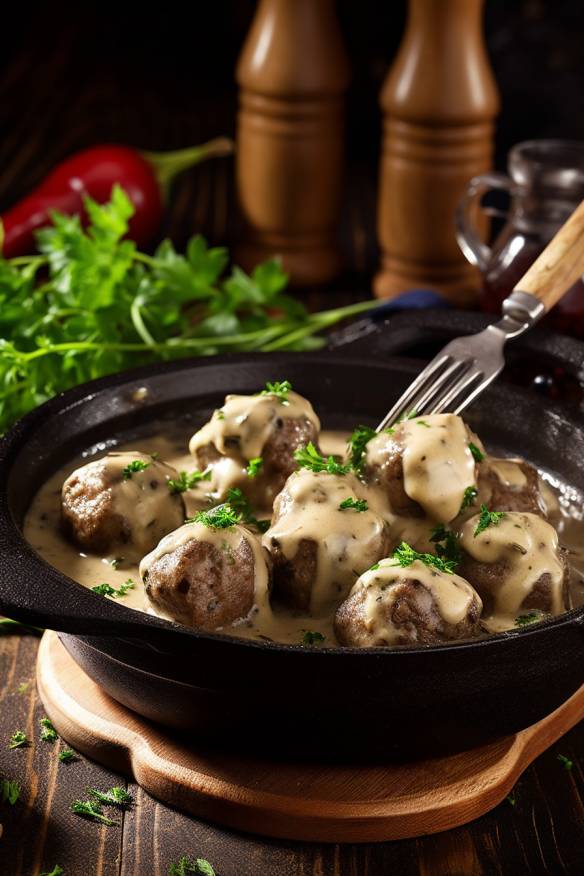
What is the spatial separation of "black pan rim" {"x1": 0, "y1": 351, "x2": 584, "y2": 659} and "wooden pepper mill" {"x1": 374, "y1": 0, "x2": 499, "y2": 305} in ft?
5.08

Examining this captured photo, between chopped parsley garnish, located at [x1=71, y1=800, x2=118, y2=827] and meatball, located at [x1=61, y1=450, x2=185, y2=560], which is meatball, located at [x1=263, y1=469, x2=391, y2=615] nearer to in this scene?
meatball, located at [x1=61, y1=450, x2=185, y2=560]

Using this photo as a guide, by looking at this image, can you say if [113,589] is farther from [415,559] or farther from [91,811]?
[415,559]

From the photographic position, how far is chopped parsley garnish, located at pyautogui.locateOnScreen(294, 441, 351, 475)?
278 centimetres

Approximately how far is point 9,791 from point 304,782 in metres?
0.58

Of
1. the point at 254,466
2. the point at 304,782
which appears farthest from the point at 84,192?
the point at 304,782

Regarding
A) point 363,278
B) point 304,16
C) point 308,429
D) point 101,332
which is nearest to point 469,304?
point 363,278

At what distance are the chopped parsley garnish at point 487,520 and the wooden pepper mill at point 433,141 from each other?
7.91 ft

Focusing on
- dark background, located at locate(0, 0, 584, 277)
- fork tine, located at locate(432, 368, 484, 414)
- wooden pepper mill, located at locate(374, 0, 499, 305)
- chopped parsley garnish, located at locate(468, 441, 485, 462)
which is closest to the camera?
chopped parsley garnish, located at locate(468, 441, 485, 462)

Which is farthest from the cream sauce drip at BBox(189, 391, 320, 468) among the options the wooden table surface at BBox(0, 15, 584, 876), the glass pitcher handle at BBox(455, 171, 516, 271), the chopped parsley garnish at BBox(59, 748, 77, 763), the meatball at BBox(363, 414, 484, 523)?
the glass pitcher handle at BBox(455, 171, 516, 271)

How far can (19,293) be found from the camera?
391cm

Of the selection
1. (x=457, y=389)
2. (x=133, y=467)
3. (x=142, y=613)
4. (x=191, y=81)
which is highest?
(x=142, y=613)

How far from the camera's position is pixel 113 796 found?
252 centimetres

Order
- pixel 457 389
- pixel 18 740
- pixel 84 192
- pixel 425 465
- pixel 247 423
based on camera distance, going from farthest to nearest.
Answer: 1. pixel 84 192
2. pixel 457 389
3. pixel 247 423
4. pixel 425 465
5. pixel 18 740

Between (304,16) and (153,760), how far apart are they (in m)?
3.32
